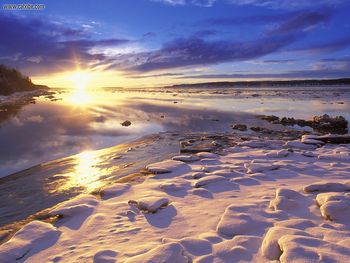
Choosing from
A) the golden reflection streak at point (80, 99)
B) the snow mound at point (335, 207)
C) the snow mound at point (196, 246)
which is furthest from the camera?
the golden reflection streak at point (80, 99)

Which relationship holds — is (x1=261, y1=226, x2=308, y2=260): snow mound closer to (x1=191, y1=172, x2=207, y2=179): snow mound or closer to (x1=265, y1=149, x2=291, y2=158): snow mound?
(x1=191, y1=172, x2=207, y2=179): snow mound

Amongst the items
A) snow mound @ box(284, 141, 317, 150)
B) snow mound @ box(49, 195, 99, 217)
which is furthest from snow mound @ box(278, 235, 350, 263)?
snow mound @ box(284, 141, 317, 150)

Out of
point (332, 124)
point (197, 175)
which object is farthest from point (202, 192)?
point (332, 124)

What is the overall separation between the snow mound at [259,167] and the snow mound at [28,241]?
4.10 m

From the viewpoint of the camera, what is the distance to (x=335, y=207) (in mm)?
4277

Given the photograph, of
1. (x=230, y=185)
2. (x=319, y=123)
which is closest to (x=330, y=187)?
(x=230, y=185)

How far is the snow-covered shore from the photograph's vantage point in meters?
3.43

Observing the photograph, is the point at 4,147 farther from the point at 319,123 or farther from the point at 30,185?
the point at 319,123

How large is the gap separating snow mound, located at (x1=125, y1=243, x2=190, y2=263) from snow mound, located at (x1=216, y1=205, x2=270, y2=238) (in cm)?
79

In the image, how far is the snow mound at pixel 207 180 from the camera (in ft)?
19.1

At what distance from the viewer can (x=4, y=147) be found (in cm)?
1054

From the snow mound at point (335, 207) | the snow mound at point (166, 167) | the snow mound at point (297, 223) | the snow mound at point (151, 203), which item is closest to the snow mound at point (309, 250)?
the snow mound at point (297, 223)

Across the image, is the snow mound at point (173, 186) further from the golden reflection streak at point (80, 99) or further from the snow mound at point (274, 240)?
the golden reflection streak at point (80, 99)

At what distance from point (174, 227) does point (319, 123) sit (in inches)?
515
